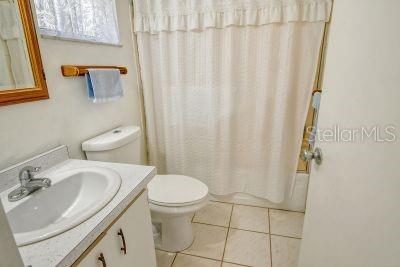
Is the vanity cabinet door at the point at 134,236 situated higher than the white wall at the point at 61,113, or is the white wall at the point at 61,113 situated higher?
the white wall at the point at 61,113

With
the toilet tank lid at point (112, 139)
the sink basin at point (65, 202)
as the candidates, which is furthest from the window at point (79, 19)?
the sink basin at point (65, 202)

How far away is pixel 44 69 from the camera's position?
1040 millimetres

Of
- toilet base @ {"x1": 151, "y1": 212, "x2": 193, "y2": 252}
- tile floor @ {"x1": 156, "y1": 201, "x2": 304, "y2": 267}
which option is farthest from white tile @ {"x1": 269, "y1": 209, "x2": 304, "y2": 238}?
toilet base @ {"x1": 151, "y1": 212, "x2": 193, "y2": 252}

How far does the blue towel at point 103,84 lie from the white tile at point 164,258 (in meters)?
1.12

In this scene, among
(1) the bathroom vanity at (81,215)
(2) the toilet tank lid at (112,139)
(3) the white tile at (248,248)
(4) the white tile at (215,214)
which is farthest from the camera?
(4) the white tile at (215,214)

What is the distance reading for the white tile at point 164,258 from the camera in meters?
1.46

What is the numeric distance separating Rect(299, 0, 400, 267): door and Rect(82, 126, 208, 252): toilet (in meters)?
0.74

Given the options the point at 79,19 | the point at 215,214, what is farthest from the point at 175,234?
the point at 79,19

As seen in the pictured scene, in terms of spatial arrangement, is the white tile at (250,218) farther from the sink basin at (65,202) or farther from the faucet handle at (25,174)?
the faucet handle at (25,174)

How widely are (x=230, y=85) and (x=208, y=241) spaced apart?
1.20 meters

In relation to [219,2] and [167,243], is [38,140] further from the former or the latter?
[219,2]

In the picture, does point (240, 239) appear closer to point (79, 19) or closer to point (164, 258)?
point (164, 258)

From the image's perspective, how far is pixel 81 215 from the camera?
68 centimetres
